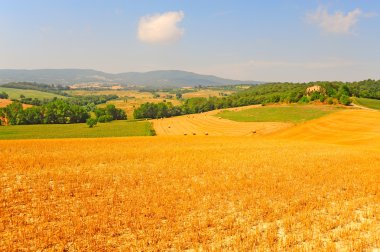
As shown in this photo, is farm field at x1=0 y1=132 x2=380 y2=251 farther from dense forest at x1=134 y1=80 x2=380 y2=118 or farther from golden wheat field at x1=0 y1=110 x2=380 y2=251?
dense forest at x1=134 y1=80 x2=380 y2=118

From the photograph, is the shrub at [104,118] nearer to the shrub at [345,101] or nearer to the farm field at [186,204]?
the shrub at [345,101]

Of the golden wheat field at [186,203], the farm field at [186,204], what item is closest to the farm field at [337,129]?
the golden wheat field at [186,203]

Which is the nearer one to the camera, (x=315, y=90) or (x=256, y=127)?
(x=256, y=127)

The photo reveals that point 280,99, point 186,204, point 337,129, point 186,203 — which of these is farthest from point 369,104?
point 186,204

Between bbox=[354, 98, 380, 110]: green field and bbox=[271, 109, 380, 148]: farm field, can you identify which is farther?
bbox=[354, 98, 380, 110]: green field

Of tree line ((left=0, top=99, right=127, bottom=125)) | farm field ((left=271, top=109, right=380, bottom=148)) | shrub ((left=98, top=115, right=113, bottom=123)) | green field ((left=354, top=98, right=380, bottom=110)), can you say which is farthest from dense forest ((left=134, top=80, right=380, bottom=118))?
farm field ((left=271, top=109, right=380, bottom=148))

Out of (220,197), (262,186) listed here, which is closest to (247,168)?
(262,186)

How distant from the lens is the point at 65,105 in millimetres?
126750

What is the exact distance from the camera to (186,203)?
14102mm

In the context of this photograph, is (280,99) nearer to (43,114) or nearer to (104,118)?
(104,118)

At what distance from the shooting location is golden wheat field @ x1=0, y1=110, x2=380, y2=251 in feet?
33.3

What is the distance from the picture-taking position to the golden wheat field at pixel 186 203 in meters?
10.2

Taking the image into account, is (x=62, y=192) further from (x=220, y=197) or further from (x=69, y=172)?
(x=220, y=197)

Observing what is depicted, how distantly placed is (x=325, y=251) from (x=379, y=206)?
6614 millimetres
